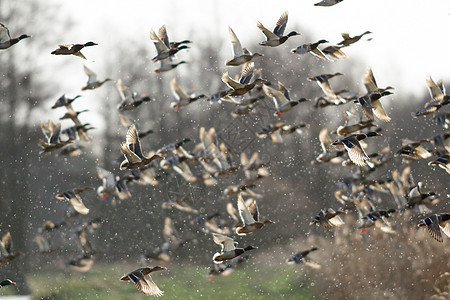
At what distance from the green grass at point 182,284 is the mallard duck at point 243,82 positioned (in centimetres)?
519

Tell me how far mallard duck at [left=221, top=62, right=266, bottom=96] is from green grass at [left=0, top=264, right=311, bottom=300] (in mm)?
5190

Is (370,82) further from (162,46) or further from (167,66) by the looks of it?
(167,66)

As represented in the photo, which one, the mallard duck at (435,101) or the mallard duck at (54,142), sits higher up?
the mallard duck at (435,101)

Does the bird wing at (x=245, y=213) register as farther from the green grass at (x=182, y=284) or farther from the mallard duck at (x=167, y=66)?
the green grass at (x=182, y=284)

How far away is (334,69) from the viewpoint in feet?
34.5

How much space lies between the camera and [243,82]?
452cm

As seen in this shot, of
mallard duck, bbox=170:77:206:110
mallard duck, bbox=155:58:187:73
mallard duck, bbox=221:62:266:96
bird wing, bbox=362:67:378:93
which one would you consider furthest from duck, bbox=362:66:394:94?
mallard duck, bbox=170:77:206:110

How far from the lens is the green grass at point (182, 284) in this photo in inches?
361

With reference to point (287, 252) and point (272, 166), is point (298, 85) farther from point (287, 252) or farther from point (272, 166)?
point (287, 252)

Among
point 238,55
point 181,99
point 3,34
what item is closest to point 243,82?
point 238,55

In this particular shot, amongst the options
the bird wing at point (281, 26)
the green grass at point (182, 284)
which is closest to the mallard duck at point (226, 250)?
the bird wing at point (281, 26)

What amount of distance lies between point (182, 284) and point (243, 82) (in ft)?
19.9

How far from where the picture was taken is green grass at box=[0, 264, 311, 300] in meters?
9.18

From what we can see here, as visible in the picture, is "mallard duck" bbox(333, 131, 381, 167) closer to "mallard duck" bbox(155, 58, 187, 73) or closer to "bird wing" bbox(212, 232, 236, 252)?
"bird wing" bbox(212, 232, 236, 252)
